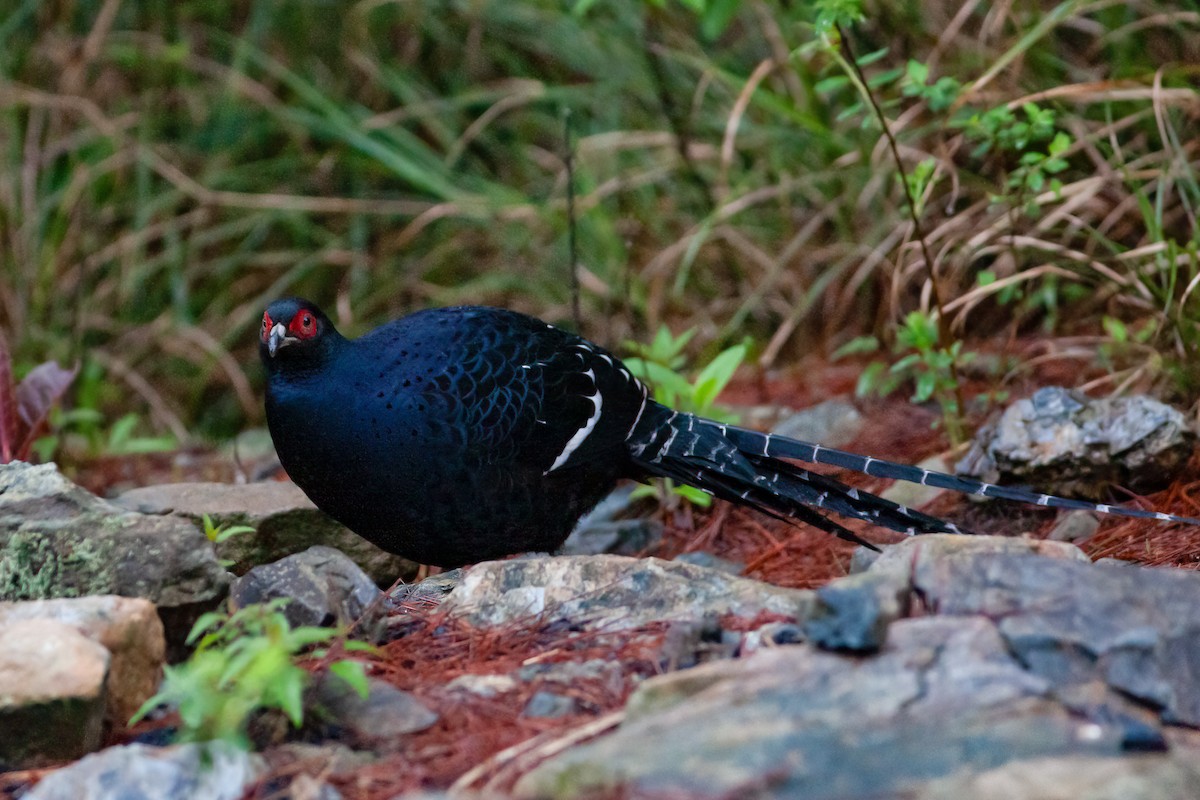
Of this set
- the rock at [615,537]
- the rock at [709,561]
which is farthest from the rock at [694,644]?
the rock at [615,537]

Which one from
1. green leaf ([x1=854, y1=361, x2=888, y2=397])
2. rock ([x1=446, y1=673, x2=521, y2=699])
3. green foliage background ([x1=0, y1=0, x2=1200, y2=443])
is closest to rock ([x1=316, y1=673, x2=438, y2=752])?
rock ([x1=446, y1=673, x2=521, y2=699])

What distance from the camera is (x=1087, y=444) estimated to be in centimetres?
312

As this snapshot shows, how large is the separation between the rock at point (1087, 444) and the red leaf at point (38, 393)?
2.64 m

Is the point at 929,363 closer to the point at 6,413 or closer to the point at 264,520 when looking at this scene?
the point at 264,520

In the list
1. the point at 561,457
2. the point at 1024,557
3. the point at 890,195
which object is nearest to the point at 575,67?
the point at 890,195

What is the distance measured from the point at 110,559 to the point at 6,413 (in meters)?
1.62

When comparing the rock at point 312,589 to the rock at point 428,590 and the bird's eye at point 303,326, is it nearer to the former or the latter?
the rock at point 428,590

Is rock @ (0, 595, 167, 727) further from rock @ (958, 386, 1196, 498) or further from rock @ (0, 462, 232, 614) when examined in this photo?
rock @ (958, 386, 1196, 498)

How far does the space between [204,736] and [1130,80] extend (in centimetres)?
334

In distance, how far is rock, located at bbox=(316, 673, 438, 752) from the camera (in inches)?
75.9

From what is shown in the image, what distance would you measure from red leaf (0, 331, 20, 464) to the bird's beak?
3.45 feet

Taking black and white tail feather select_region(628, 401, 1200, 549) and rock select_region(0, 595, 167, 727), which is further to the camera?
black and white tail feather select_region(628, 401, 1200, 549)

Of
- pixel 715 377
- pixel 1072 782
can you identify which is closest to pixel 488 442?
pixel 715 377

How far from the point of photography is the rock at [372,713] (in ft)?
6.33
